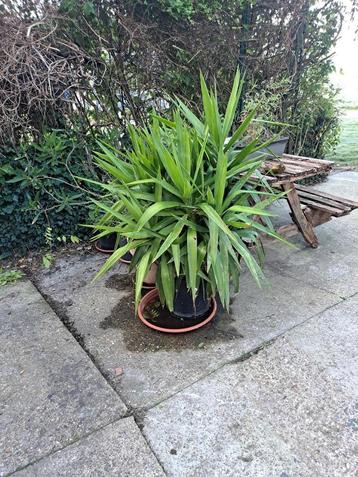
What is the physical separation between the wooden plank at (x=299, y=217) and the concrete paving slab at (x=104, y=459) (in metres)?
1.92

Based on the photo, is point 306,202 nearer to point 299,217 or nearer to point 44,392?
point 299,217

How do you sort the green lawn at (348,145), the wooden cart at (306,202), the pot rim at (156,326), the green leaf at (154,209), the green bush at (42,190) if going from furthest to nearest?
the green lawn at (348,145)
the green bush at (42,190)
the wooden cart at (306,202)
the pot rim at (156,326)
the green leaf at (154,209)

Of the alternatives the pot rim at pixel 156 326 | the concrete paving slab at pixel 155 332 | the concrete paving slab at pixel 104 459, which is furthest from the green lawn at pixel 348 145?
the concrete paving slab at pixel 104 459

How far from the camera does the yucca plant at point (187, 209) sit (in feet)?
5.25

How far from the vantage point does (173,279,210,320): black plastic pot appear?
75.0 inches

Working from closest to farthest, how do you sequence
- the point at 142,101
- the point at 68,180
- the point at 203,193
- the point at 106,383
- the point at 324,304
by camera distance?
the point at 106,383, the point at 203,193, the point at 324,304, the point at 68,180, the point at 142,101

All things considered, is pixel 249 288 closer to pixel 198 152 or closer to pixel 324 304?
pixel 324 304

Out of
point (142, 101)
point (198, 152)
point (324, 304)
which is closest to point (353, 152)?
point (142, 101)

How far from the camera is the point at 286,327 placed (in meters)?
1.90

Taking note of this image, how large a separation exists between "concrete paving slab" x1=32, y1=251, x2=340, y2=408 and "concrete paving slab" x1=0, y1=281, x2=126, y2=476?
0.09 metres

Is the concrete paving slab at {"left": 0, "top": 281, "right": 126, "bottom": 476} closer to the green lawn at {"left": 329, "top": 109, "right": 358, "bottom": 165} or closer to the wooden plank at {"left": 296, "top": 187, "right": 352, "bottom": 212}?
the wooden plank at {"left": 296, "top": 187, "right": 352, "bottom": 212}

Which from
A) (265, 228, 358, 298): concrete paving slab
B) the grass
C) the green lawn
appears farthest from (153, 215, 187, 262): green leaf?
the green lawn

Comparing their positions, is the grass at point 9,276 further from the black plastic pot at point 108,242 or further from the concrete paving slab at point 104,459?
the concrete paving slab at point 104,459

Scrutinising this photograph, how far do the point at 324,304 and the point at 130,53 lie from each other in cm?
252
